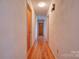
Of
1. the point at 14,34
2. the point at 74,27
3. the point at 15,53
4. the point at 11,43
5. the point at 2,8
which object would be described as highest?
the point at 2,8

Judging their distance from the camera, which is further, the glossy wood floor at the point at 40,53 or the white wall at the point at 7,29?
the glossy wood floor at the point at 40,53

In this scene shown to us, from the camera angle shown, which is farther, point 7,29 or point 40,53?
point 40,53

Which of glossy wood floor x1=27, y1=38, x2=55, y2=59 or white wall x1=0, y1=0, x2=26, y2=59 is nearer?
white wall x1=0, y1=0, x2=26, y2=59

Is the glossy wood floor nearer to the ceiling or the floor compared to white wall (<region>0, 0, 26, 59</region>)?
nearer to the floor

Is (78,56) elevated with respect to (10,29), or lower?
lower

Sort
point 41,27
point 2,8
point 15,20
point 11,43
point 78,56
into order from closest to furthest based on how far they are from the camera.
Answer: point 78,56 → point 2,8 → point 11,43 → point 15,20 → point 41,27

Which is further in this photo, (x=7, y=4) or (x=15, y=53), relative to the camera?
(x=15, y=53)

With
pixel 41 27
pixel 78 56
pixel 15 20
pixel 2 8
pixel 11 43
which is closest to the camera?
pixel 78 56

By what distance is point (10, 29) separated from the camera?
6.24ft

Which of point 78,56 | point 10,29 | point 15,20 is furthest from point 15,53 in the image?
point 78,56

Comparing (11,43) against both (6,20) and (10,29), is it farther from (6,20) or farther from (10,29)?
(6,20)

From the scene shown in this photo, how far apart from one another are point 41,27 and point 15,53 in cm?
1293

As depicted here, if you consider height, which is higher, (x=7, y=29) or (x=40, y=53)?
(x=7, y=29)

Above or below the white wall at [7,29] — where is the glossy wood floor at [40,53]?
below
